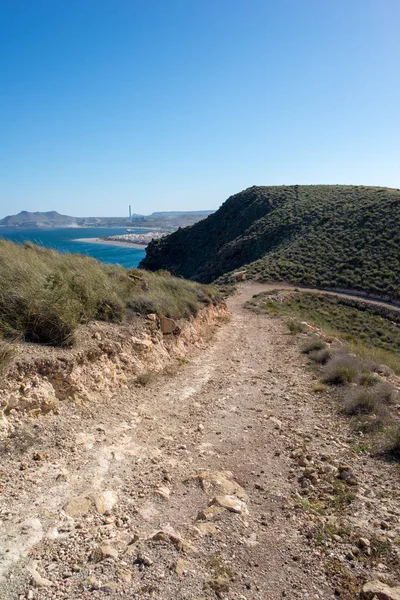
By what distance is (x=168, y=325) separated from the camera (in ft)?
33.0

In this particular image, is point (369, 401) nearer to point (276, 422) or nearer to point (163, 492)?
point (276, 422)

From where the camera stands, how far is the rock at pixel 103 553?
3.29 meters

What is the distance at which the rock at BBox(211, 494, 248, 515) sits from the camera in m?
4.20

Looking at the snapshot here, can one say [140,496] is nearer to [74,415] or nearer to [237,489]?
[237,489]

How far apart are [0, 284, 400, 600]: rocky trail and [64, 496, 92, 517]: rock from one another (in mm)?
13

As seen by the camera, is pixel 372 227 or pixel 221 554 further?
pixel 372 227

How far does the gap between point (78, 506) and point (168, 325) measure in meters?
6.31

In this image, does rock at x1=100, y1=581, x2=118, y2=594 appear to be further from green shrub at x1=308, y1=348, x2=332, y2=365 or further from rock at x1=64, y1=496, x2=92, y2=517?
green shrub at x1=308, y1=348, x2=332, y2=365

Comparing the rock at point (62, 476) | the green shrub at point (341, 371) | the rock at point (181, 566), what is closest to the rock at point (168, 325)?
the green shrub at point (341, 371)

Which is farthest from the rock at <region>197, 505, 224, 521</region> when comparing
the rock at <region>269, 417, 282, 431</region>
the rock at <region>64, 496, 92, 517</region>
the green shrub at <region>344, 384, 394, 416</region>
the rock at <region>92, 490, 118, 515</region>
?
the green shrub at <region>344, 384, 394, 416</region>

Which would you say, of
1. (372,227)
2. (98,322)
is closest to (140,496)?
(98,322)

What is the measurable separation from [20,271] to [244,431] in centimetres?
489

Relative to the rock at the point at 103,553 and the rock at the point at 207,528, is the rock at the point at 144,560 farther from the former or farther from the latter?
the rock at the point at 207,528

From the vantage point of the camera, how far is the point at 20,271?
6887mm
